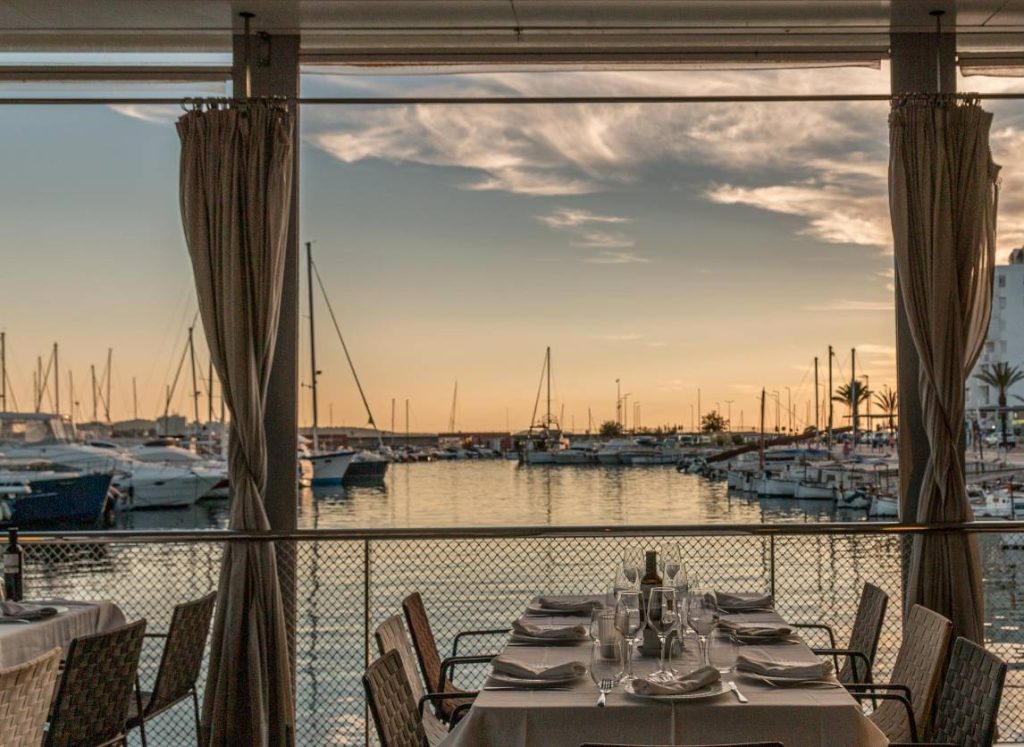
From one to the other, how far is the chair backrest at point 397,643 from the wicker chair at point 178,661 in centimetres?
92

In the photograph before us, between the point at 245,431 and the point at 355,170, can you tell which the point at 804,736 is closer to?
the point at 245,431

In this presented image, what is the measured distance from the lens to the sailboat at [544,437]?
110 feet

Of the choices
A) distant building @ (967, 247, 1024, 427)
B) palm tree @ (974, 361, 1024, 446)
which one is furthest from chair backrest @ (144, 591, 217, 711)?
palm tree @ (974, 361, 1024, 446)

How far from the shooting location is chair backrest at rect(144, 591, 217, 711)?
4.22 meters

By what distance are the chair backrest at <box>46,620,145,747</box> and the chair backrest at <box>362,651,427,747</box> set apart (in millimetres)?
1039

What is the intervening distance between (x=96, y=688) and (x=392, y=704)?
1.15 meters

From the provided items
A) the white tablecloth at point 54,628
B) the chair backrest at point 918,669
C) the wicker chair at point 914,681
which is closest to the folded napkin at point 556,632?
the wicker chair at point 914,681

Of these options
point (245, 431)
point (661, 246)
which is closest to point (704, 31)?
point (245, 431)

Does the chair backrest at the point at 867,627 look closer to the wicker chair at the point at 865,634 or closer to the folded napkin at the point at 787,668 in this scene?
the wicker chair at the point at 865,634

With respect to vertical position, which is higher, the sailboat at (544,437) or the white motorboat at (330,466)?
the sailboat at (544,437)

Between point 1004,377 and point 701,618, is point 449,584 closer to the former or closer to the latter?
point 1004,377

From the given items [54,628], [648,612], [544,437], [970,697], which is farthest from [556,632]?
[544,437]

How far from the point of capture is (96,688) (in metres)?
3.59

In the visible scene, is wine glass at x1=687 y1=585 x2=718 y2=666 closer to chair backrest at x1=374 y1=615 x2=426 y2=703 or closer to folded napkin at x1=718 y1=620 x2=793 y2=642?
folded napkin at x1=718 y1=620 x2=793 y2=642
